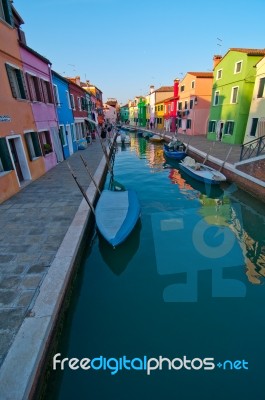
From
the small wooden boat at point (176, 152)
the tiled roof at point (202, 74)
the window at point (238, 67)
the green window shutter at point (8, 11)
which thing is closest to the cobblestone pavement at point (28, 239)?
the green window shutter at point (8, 11)

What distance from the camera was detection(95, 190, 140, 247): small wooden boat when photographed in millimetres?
6801

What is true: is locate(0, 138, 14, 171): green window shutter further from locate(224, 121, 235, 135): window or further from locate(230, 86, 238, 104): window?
locate(230, 86, 238, 104): window

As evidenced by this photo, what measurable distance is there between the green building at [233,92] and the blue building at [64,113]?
15754mm

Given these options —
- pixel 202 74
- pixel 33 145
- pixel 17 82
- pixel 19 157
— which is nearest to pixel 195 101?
pixel 202 74

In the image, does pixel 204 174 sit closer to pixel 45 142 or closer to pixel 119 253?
pixel 119 253

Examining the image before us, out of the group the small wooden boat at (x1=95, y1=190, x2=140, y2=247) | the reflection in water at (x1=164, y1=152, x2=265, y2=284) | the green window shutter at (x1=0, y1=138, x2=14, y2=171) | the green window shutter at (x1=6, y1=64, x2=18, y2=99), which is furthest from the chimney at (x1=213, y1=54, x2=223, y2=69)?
the green window shutter at (x1=0, y1=138, x2=14, y2=171)

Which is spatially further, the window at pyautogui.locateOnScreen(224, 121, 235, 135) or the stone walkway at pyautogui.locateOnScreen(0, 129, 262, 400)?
the window at pyautogui.locateOnScreen(224, 121, 235, 135)

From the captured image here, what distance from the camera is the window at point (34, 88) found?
11878 millimetres

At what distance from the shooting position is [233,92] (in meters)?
21.3

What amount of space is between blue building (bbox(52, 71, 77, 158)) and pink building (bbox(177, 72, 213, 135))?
1795 centimetres

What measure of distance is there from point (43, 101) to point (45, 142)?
8.15 ft

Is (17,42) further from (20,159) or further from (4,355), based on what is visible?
(4,355)

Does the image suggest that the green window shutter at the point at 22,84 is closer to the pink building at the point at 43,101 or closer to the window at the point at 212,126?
the pink building at the point at 43,101

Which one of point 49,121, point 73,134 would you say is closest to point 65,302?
point 49,121
